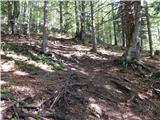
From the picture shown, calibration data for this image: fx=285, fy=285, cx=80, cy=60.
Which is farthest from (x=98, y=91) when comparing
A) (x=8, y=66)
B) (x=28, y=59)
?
(x=28, y=59)

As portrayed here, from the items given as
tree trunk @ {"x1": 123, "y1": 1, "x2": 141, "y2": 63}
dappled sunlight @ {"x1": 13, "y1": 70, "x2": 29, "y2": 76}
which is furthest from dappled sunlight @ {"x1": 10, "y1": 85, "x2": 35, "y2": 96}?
tree trunk @ {"x1": 123, "y1": 1, "x2": 141, "y2": 63}

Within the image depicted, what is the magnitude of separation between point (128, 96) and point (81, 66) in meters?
4.17

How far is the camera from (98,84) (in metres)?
11.8

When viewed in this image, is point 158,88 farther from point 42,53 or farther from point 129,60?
point 42,53

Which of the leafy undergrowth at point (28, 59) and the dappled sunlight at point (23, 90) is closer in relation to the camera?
the dappled sunlight at point (23, 90)

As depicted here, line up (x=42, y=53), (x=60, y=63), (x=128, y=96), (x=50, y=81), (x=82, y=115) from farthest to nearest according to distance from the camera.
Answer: (x=42, y=53) → (x=60, y=63) → (x=128, y=96) → (x=50, y=81) → (x=82, y=115)

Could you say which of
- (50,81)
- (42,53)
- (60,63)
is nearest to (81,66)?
(60,63)

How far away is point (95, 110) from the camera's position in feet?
30.5

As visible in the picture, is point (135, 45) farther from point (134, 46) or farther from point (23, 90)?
point (23, 90)

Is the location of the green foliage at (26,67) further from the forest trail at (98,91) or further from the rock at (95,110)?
the rock at (95,110)

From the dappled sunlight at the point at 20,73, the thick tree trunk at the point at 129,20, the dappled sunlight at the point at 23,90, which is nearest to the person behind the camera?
the dappled sunlight at the point at 23,90

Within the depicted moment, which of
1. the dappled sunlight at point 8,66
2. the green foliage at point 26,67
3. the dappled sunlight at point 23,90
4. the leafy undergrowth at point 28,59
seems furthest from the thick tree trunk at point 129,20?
the dappled sunlight at point 23,90

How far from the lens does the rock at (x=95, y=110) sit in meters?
9.13

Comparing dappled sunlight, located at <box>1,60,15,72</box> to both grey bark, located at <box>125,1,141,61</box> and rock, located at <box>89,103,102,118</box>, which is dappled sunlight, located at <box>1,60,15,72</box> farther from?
grey bark, located at <box>125,1,141,61</box>
